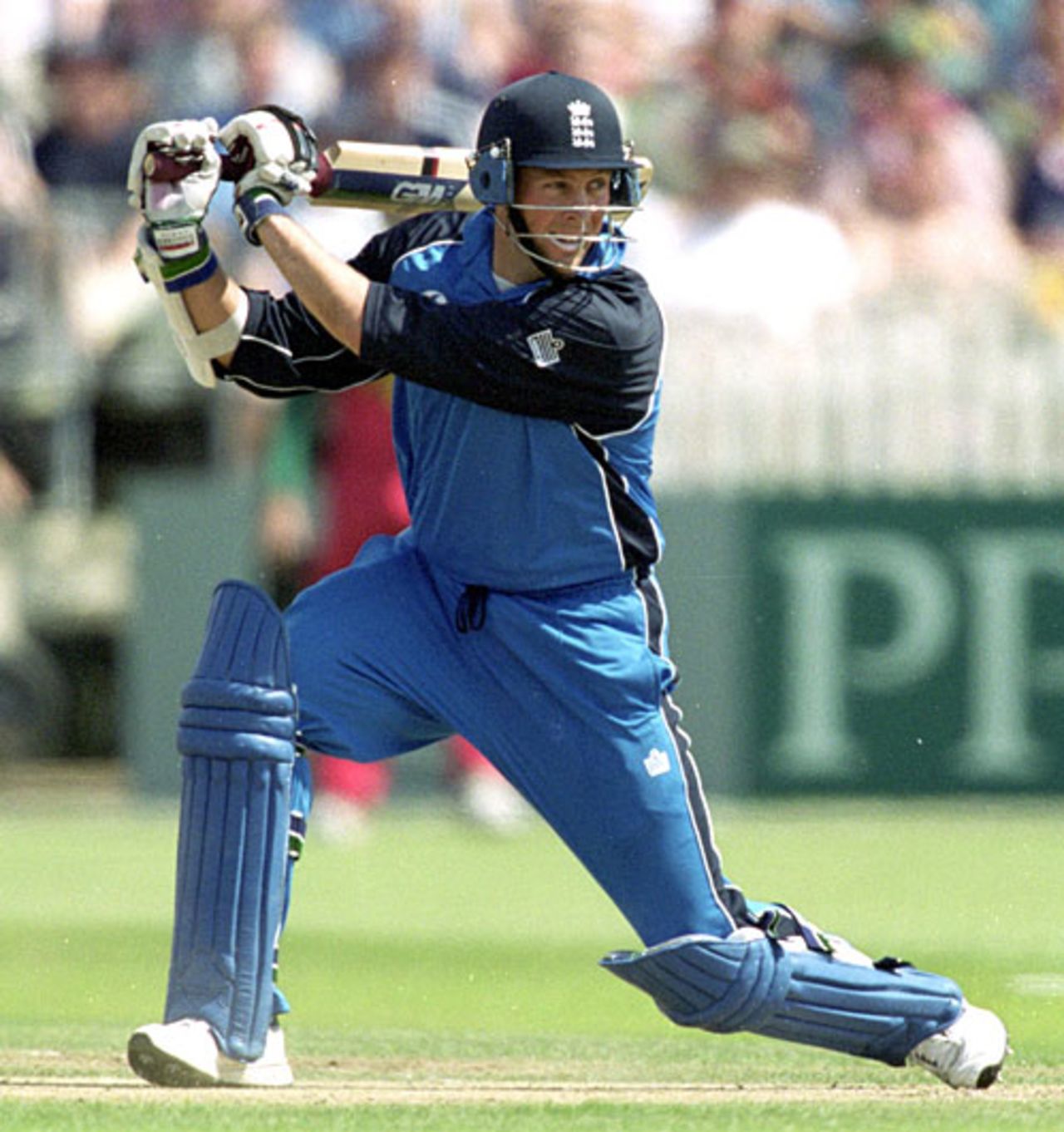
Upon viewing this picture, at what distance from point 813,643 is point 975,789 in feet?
2.56

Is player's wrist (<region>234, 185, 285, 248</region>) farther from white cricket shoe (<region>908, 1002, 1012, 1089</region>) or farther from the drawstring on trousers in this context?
white cricket shoe (<region>908, 1002, 1012, 1089</region>)

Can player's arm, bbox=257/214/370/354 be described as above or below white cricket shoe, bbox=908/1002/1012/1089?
above

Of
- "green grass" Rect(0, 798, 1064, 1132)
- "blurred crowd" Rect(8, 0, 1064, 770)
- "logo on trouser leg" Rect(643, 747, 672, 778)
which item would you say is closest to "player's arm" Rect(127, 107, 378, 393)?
"logo on trouser leg" Rect(643, 747, 672, 778)

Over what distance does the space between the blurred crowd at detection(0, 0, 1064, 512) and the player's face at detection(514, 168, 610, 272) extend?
6172 mm

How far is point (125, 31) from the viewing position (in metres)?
12.1

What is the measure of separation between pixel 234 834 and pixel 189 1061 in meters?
0.38

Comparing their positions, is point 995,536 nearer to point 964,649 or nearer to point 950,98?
point 964,649

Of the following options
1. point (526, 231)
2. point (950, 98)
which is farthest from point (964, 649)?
point (526, 231)

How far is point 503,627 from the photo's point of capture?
4.84 meters

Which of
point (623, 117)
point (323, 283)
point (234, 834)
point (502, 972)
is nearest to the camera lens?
point (323, 283)

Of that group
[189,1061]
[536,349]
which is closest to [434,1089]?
[189,1061]

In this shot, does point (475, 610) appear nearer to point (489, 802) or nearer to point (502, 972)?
point (502, 972)

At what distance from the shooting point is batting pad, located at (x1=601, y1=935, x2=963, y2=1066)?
4.76 m

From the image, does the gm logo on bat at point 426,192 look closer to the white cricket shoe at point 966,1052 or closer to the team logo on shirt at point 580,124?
the team logo on shirt at point 580,124
